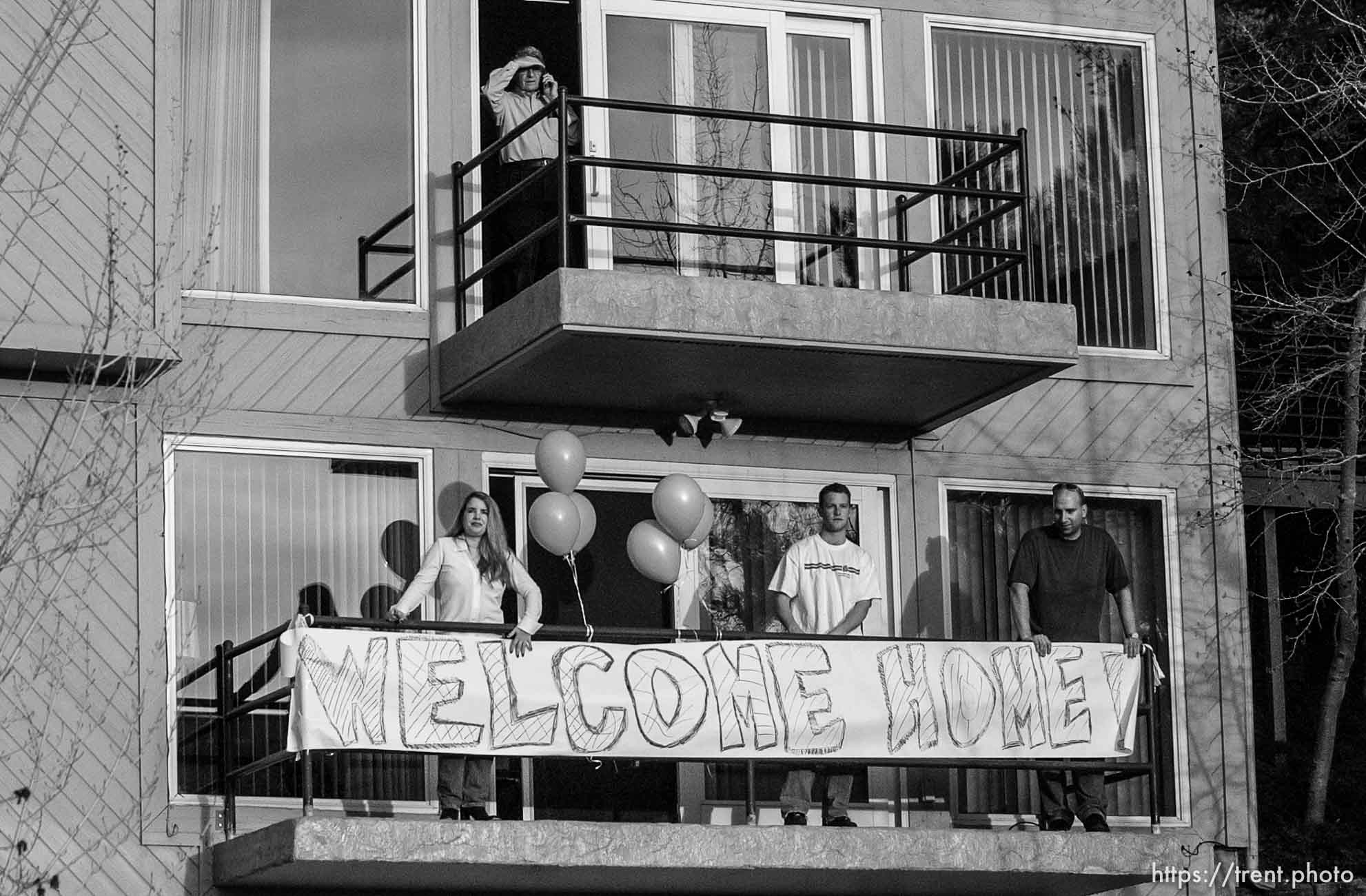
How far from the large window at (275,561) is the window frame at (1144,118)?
407 centimetres

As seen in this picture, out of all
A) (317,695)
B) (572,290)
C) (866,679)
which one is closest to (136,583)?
(317,695)

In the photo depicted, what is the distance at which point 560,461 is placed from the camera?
1443 centimetres

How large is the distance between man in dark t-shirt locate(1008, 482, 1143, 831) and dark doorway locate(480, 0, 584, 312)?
135 inches

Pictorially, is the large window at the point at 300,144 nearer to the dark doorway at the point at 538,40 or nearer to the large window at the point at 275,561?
the dark doorway at the point at 538,40

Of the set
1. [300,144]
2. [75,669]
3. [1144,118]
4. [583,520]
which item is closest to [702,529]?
[583,520]

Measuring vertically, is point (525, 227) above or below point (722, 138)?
below

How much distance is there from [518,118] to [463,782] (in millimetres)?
4317

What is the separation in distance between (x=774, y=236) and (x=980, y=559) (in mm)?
2832

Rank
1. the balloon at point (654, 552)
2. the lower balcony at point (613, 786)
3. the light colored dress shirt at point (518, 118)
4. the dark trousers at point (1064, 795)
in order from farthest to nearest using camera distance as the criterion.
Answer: the light colored dress shirt at point (518, 118) → the dark trousers at point (1064, 795) → the balloon at point (654, 552) → the lower balcony at point (613, 786)

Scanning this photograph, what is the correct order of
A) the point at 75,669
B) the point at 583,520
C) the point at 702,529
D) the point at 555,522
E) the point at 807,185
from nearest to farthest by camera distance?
the point at 75,669, the point at 555,522, the point at 583,520, the point at 702,529, the point at 807,185

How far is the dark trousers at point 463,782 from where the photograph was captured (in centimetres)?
1342

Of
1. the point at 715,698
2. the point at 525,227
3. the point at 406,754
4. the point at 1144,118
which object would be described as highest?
the point at 1144,118

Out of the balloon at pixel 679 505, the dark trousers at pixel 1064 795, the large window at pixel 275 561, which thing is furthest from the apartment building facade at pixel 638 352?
the balloon at pixel 679 505

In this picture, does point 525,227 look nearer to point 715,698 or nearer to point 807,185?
point 807,185
